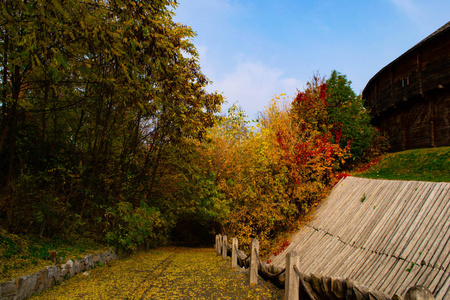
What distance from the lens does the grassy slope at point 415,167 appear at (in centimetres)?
1096

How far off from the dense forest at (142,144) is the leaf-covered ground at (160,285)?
1.59 m

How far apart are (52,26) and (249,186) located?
991 centimetres

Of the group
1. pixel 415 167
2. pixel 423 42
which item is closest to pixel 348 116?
pixel 415 167

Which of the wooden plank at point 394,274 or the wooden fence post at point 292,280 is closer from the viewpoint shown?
the wooden fence post at point 292,280

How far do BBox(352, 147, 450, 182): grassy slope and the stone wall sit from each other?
11.3m

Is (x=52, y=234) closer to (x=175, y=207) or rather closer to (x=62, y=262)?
(x=62, y=262)

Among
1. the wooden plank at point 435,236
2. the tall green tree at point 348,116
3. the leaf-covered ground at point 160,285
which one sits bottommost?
the leaf-covered ground at point 160,285

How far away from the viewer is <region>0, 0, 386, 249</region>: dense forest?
636 cm

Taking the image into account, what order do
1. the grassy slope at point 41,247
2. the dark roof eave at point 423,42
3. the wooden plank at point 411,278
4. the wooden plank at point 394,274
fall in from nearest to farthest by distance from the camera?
the grassy slope at point 41,247, the wooden plank at point 411,278, the wooden plank at point 394,274, the dark roof eave at point 423,42

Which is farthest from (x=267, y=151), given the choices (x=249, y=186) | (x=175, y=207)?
(x=175, y=207)

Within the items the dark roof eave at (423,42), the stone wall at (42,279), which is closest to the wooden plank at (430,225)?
the stone wall at (42,279)

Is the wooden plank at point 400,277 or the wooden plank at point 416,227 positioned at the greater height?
the wooden plank at point 416,227

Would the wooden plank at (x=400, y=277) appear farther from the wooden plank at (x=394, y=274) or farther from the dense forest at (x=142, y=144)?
the dense forest at (x=142, y=144)

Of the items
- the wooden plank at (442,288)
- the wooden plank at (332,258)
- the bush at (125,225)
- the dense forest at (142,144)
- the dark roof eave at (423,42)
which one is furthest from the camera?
the dark roof eave at (423,42)
